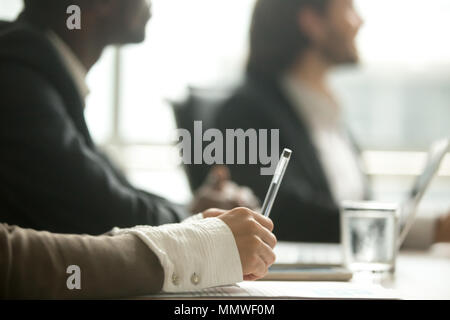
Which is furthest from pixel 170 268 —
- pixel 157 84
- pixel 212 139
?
pixel 157 84

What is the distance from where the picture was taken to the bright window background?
7.50ft

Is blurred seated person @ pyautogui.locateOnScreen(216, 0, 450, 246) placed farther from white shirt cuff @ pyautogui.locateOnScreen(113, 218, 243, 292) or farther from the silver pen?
white shirt cuff @ pyautogui.locateOnScreen(113, 218, 243, 292)

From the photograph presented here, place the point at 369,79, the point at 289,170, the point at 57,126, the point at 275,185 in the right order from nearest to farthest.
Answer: the point at 275,185, the point at 57,126, the point at 289,170, the point at 369,79

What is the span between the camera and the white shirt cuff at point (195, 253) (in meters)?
0.50

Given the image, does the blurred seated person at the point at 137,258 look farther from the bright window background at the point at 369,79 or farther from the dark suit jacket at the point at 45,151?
the bright window background at the point at 369,79

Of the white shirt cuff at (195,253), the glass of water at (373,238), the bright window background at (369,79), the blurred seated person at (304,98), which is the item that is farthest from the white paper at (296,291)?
the bright window background at (369,79)

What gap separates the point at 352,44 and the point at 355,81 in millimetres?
1073

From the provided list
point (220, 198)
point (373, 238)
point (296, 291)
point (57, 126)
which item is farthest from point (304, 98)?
point (296, 291)

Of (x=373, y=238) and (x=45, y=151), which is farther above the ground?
(x=45, y=151)

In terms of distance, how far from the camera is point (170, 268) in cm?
Answer: 49

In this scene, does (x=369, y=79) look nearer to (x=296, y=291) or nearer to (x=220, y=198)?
(x=220, y=198)

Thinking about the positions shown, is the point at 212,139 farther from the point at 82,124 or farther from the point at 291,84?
the point at 291,84

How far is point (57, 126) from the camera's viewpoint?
2.50ft

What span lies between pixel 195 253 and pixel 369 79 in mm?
3031
